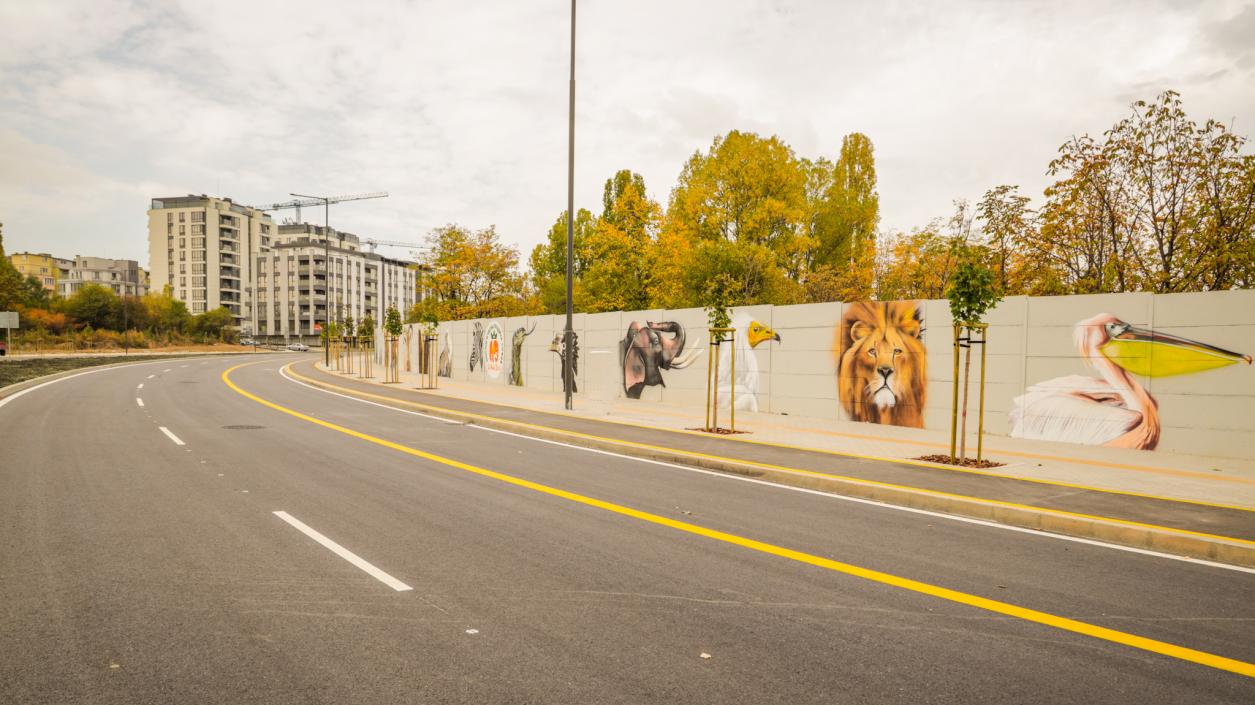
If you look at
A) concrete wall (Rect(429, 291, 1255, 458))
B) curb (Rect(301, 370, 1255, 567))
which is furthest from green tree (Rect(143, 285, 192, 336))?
curb (Rect(301, 370, 1255, 567))

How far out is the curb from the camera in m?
5.83

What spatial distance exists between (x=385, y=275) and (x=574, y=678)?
167 m

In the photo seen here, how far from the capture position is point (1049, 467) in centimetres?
952

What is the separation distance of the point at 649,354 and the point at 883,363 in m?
7.56

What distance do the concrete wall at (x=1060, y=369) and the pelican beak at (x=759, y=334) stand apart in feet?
0.20

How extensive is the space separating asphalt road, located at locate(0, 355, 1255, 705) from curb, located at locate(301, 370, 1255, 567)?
0.38 metres

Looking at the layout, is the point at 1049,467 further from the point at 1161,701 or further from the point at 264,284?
the point at 264,284

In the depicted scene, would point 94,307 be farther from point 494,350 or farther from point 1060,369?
point 1060,369

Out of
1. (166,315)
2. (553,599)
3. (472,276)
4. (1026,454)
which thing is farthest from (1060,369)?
(166,315)

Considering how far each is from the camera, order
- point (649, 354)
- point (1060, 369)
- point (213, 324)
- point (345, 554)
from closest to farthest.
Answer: point (345, 554), point (1060, 369), point (649, 354), point (213, 324)

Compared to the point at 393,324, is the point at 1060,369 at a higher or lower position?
lower

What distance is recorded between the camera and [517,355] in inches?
1072

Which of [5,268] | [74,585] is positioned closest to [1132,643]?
[74,585]

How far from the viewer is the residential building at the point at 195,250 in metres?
128
